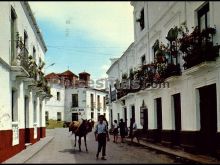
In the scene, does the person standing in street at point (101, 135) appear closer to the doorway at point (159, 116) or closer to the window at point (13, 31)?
the window at point (13, 31)

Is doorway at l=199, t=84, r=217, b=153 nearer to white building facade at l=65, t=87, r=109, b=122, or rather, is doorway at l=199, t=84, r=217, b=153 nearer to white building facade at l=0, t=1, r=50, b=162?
white building facade at l=0, t=1, r=50, b=162

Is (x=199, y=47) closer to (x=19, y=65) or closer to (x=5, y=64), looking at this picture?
(x=5, y=64)

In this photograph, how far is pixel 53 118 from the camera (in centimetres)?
5906

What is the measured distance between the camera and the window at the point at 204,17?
15.0 m

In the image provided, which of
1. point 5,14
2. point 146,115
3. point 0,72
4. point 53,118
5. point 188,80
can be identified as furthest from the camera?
point 53,118

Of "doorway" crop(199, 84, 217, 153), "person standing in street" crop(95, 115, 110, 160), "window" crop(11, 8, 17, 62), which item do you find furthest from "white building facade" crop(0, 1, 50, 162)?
"doorway" crop(199, 84, 217, 153)

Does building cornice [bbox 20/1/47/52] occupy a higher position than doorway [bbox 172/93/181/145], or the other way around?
building cornice [bbox 20/1/47/52]

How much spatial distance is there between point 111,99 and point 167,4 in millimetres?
21278

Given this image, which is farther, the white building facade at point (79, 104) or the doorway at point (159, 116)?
the white building facade at point (79, 104)

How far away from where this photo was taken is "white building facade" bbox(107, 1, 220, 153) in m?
14.0

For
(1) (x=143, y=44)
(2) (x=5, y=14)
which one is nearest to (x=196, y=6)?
(2) (x=5, y=14)

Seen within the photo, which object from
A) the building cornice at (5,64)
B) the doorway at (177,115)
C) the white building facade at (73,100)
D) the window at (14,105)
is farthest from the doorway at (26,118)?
the white building facade at (73,100)

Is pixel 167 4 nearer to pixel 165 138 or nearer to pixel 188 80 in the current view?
pixel 188 80

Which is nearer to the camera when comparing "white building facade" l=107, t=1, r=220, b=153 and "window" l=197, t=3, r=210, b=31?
"white building facade" l=107, t=1, r=220, b=153
